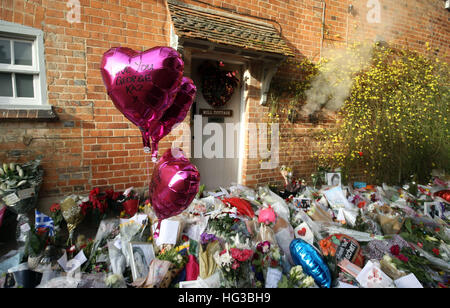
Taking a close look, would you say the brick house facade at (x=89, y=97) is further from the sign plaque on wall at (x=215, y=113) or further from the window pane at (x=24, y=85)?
the sign plaque on wall at (x=215, y=113)

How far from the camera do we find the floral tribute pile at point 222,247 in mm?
1806

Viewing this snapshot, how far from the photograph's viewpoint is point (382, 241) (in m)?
2.47

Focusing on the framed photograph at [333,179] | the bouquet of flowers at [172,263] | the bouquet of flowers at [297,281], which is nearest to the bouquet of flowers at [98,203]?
the bouquet of flowers at [172,263]

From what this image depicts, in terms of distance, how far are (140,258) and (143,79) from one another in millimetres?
1441

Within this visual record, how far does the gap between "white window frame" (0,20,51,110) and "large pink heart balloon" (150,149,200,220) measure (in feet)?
6.04

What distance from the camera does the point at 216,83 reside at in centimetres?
366

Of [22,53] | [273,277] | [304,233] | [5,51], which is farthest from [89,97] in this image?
[304,233]

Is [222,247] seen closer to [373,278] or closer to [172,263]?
[172,263]

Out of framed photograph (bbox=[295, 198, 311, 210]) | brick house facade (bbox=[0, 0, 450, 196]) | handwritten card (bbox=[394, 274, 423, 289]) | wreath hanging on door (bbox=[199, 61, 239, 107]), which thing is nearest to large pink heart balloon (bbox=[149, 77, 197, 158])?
brick house facade (bbox=[0, 0, 450, 196])

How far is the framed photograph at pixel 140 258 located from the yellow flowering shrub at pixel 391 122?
12.0 ft

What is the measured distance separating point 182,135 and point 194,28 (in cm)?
142

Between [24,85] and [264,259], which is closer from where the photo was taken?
[264,259]
